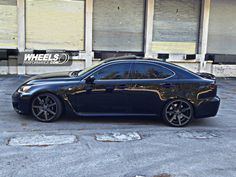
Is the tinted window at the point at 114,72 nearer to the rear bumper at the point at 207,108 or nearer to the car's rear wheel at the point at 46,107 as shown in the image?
the car's rear wheel at the point at 46,107

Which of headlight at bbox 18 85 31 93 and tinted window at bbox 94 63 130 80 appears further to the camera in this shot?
tinted window at bbox 94 63 130 80

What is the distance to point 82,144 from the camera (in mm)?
4871

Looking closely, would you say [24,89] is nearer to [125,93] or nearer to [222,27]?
[125,93]

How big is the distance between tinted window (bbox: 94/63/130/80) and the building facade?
7.48 m

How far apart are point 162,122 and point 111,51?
26.3 ft

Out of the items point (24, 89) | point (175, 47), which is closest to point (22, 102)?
A: point (24, 89)

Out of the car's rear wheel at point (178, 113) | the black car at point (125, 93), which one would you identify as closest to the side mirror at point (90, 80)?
the black car at point (125, 93)

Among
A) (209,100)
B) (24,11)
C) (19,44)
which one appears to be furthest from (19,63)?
(209,100)

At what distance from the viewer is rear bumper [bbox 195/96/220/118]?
6.17 m

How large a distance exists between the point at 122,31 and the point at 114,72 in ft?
26.4

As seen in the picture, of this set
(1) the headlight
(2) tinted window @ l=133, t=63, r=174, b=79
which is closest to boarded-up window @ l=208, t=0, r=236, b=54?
(2) tinted window @ l=133, t=63, r=174, b=79

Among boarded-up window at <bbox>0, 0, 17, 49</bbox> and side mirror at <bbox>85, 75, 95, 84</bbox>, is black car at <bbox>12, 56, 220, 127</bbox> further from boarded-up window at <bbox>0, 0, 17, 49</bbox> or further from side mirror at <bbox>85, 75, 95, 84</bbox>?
boarded-up window at <bbox>0, 0, 17, 49</bbox>

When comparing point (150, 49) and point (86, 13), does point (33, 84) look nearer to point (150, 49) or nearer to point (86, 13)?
point (86, 13)

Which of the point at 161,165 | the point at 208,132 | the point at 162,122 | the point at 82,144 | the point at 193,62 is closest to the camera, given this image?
the point at 161,165
